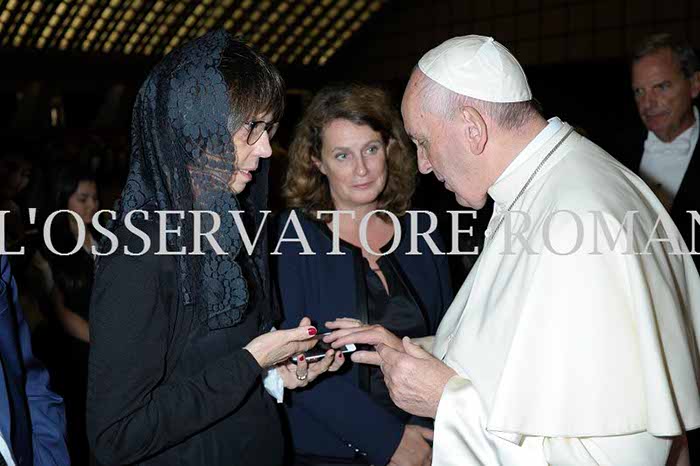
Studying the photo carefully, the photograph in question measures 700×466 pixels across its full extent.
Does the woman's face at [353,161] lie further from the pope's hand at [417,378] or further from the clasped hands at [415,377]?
the pope's hand at [417,378]

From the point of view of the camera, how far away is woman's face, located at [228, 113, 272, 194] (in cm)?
183

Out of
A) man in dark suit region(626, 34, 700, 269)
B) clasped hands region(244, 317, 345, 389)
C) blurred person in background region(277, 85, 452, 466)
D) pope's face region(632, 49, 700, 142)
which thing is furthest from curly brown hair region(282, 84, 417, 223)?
pope's face region(632, 49, 700, 142)

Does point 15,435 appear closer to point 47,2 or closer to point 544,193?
point 544,193

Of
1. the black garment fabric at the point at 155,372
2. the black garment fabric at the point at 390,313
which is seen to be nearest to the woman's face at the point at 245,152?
the black garment fabric at the point at 155,372

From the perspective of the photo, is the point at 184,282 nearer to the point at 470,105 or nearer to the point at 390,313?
the point at 470,105

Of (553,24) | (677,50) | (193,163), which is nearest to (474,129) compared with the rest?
(193,163)

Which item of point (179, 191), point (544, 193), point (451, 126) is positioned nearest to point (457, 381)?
point (544, 193)

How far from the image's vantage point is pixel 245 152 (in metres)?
1.85

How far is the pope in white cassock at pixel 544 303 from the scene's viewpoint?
163 centimetres

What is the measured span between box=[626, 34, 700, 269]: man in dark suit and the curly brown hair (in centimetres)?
173

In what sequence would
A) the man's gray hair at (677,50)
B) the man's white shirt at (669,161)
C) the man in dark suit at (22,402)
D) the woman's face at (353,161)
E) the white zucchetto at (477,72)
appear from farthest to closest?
the man's gray hair at (677,50) → the man's white shirt at (669,161) → the woman's face at (353,161) → the white zucchetto at (477,72) → the man in dark suit at (22,402)

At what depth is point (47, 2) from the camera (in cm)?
1747

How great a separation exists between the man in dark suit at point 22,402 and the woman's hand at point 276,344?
55cm

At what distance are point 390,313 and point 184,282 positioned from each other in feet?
3.36
